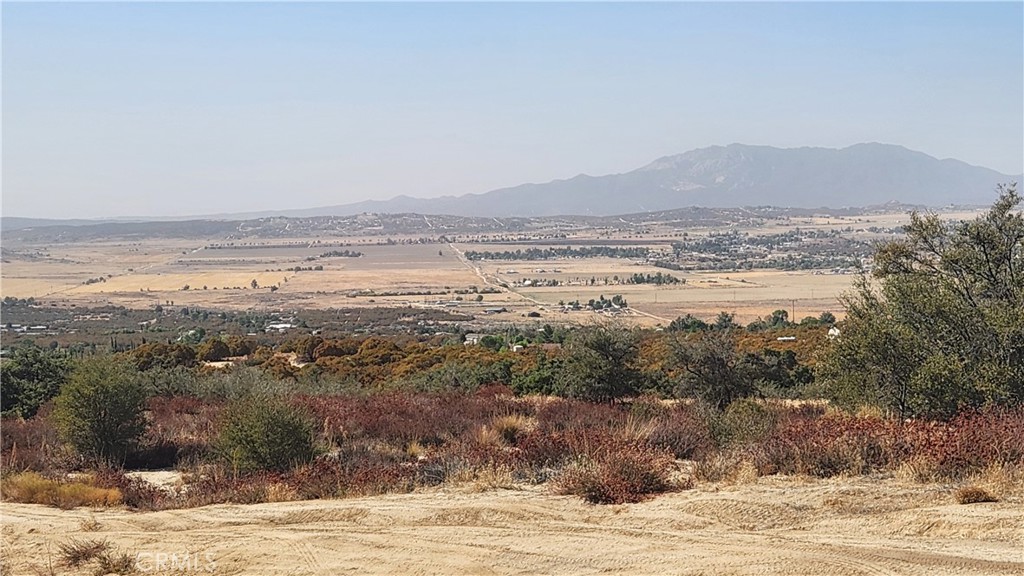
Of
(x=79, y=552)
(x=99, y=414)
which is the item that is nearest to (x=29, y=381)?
(x=99, y=414)

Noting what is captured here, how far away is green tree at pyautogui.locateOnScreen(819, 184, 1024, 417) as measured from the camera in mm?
12727

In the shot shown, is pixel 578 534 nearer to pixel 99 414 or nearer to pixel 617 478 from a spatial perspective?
pixel 617 478

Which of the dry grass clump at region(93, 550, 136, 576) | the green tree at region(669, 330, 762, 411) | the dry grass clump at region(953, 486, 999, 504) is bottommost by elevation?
the green tree at region(669, 330, 762, 411)

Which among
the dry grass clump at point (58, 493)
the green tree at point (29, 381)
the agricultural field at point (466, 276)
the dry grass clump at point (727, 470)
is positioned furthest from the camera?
Answer: the agricultural field at point (466, 276)

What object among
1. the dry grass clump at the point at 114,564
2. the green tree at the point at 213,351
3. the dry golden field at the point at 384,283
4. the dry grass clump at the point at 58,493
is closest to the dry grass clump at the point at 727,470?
the dry grass clump at the point at 114,564

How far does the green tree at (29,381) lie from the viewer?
2058 cm

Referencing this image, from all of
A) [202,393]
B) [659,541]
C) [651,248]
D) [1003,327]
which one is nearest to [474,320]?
[202,393]

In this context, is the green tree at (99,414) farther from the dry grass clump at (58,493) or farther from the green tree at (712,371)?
the green tree at (712,371)

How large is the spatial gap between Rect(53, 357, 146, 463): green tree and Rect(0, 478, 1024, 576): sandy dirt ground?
4616mm

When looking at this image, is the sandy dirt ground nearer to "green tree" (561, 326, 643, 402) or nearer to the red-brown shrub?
the red-brown shrub

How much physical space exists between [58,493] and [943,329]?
1450 cm

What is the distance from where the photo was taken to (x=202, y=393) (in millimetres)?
22141

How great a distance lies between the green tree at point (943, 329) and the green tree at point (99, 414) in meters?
13.2

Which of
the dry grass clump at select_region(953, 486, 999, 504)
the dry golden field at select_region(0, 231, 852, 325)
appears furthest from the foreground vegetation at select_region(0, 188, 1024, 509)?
the dry golden field at select_region(0, 231, 852, 325)
